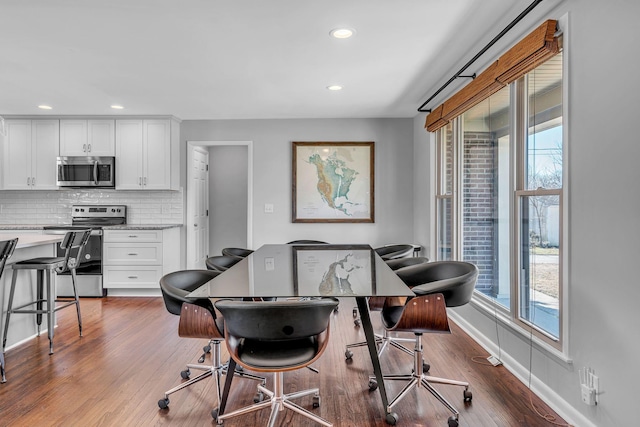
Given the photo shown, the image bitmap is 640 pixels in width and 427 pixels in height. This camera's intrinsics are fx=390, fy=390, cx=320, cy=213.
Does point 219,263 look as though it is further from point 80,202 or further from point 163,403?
point 80,202

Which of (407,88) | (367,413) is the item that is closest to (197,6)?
(407,88)

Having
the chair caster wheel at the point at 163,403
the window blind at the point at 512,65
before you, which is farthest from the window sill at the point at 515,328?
the chair caster wheel at the point at 163,403

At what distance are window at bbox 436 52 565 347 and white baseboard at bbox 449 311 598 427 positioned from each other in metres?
0.28

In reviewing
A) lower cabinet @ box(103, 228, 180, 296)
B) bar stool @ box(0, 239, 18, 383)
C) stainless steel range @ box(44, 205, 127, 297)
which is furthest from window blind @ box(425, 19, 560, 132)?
stainless steel range @ box(44, 205, 127, 297)

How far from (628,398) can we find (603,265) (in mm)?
578

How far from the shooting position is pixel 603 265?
1838mm

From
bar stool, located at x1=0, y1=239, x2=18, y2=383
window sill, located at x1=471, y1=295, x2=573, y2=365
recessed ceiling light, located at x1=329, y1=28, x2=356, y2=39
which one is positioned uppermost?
recessed ceiling light, located at x1=329, y1=28, x2=356, y2=39

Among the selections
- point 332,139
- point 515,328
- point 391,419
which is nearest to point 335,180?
point 332,139

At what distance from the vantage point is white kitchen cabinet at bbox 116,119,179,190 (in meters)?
5.23

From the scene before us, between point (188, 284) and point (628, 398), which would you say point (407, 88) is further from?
point (628, 398)

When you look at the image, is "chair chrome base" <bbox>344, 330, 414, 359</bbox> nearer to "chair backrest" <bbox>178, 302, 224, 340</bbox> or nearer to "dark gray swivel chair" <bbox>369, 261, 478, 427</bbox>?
"dark gray swivel chair" <bbox>369, 261, 478, 427</bbox>

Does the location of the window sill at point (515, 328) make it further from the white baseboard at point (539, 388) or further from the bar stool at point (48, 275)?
the bar stool at point (48, 275)

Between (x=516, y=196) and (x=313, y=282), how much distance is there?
1620 millimetres

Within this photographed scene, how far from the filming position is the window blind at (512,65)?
7.02 ft
